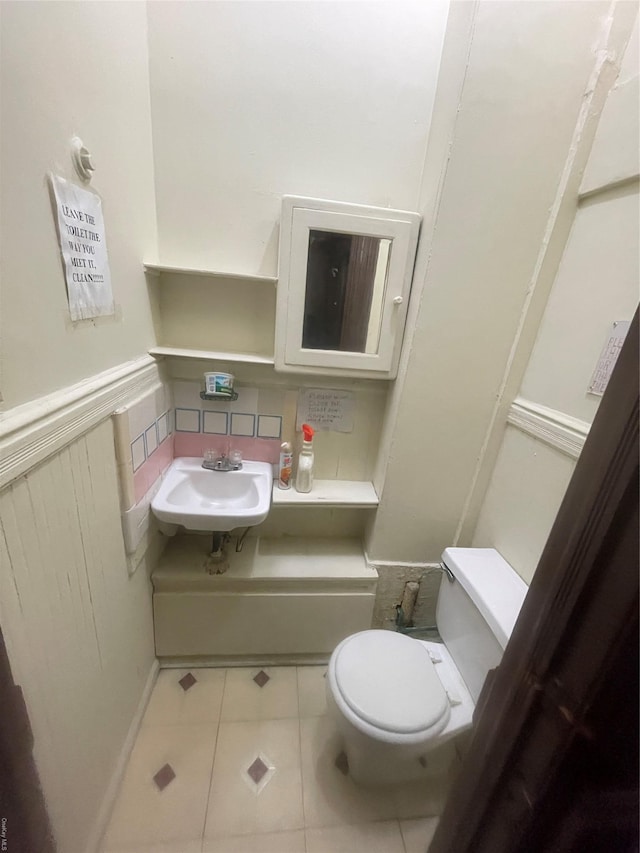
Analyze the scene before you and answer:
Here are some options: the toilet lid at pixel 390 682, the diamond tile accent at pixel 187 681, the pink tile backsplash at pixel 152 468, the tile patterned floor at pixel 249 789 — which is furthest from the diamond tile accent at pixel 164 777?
the pink tile backsplash at pixel 152 468

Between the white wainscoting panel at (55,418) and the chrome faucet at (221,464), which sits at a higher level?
the white wainscoting panel at (55,418)

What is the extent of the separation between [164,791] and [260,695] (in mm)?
395

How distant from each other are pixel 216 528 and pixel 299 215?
1059mm

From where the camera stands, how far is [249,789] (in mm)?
1124

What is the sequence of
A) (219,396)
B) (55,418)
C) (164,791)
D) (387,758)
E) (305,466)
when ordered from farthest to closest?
(305,466) → (219,396) → (164,791) → (387,758) → (55,418)

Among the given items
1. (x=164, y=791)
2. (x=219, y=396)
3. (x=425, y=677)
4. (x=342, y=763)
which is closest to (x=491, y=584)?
(x=425, y=677)

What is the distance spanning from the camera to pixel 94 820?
944mm

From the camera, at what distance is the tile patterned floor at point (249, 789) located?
3.36 feet

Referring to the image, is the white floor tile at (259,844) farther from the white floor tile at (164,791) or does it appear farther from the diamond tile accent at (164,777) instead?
the diamond tile accent at (164,777)

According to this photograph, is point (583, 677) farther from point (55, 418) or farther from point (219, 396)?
point (219, 396)

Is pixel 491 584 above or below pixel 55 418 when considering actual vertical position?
below

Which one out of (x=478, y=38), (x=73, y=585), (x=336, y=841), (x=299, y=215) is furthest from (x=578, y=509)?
(x=336, y=841)

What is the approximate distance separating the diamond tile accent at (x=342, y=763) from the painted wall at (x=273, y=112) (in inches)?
69.3

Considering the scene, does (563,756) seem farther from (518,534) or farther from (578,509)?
(518,534)
